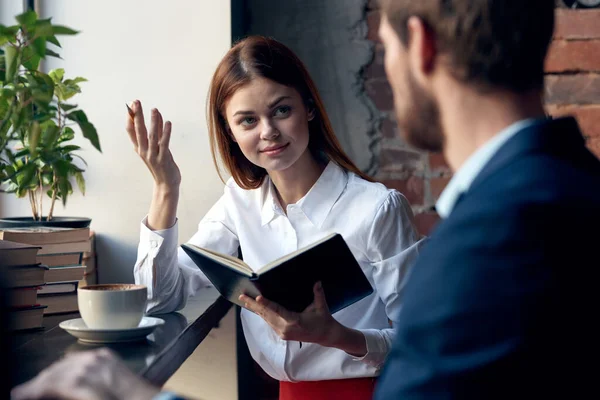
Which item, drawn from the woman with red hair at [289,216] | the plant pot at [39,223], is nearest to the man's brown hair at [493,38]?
the woman with red hair at [289,216]

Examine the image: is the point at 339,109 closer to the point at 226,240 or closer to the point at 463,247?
the point at 226,240

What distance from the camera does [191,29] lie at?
5.79ft

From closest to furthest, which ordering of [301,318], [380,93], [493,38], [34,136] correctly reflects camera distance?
[493,38] < [34,136] < [301,318] < [380,93]

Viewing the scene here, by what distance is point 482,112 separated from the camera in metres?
0.76

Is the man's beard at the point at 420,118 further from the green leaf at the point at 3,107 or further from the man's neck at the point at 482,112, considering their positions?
the green leaf at the point at 3,107

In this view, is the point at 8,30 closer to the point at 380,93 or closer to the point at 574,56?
the point at 380,93

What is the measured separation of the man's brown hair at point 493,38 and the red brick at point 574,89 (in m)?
1.13

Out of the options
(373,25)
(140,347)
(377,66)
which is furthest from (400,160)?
(140,347)

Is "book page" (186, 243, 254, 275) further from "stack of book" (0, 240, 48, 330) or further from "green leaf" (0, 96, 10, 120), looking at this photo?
"green leaf" (0, 96, 10, 120)

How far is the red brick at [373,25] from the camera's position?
191cm

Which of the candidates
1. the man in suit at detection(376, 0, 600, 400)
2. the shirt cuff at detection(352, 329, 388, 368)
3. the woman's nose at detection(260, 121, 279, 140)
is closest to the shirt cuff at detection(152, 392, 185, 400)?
the man in suit at detection(376, 0, 600, 400)

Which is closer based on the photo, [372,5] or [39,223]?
[39,223]

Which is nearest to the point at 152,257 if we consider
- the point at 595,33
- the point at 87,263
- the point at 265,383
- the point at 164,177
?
the point at 164,177

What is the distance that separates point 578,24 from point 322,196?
782 mm
